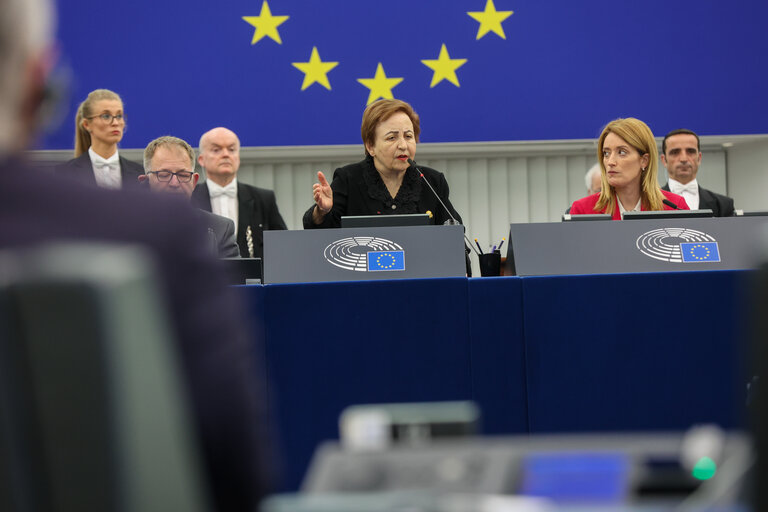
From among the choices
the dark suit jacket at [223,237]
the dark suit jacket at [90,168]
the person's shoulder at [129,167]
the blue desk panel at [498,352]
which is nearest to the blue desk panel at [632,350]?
the blue desk panel at [498,352]

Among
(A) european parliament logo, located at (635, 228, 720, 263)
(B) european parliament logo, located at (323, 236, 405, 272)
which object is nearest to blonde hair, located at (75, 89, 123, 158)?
(B) european parliament logo, located at (323, 236, 405, 272)

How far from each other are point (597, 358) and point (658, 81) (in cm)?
317

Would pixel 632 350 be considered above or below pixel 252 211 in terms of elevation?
below

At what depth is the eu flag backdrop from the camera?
534cm

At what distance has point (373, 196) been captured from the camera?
3.83 m

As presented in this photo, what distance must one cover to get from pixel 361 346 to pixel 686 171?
8.80ft

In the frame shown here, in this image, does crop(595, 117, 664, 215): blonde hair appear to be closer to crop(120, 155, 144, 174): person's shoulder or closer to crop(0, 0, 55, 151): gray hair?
crop(120, 155, 144, 174): person's shoulder

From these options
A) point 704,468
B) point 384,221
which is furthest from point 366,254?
point 704,468

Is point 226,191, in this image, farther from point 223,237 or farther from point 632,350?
point 632,350

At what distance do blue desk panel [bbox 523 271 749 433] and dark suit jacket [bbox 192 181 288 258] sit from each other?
6.72 ft

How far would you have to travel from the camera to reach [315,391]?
2.62 meters

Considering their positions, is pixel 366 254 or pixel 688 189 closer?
pixel 366 254

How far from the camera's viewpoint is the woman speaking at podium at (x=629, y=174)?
358 cm

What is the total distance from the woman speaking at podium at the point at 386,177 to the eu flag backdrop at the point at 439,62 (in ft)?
4.88
